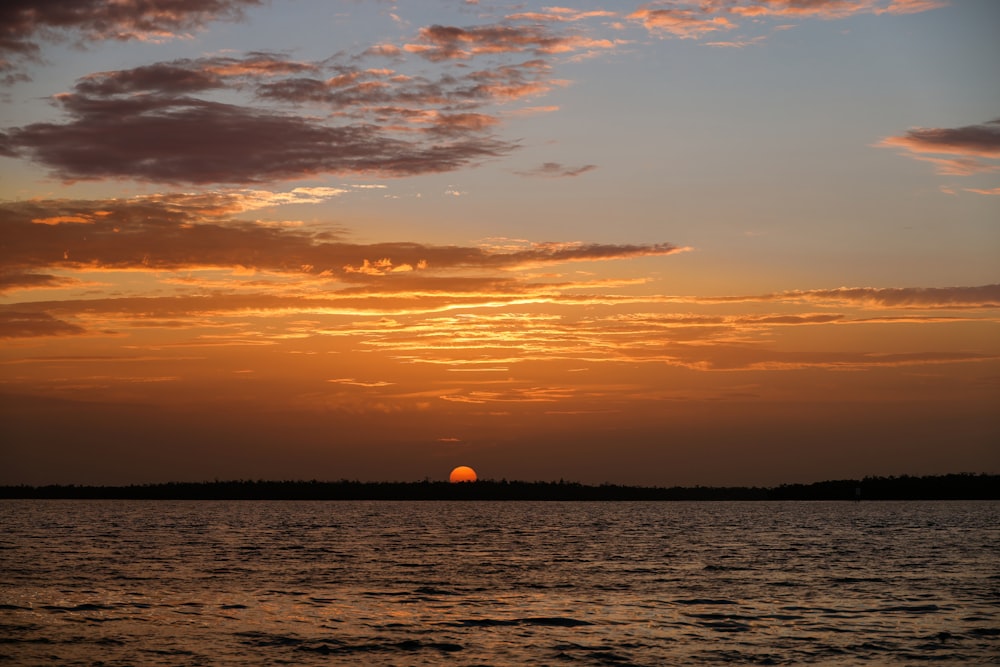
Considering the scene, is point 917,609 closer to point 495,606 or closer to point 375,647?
point 495,606

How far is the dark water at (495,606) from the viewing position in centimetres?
4041

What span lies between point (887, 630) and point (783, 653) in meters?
8.40

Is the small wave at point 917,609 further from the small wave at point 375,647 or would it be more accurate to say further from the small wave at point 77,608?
the small wave at point 77,608

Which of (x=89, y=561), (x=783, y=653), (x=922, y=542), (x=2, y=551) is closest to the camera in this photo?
(x=783, y=653)

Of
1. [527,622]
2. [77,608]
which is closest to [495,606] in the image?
[527,622]

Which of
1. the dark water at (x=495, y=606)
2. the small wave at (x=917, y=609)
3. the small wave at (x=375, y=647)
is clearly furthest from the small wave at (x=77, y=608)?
the small wave at (x=917, y=609)

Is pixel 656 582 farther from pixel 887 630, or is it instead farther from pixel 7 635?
pixel 7 635

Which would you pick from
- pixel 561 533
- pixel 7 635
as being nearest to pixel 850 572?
pixel 7 635

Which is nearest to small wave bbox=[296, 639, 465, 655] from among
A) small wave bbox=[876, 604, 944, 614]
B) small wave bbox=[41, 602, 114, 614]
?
small wave bbox=[41, 602, 114, 614]

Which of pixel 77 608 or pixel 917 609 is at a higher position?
pixel 917 609

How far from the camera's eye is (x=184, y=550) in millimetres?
98375

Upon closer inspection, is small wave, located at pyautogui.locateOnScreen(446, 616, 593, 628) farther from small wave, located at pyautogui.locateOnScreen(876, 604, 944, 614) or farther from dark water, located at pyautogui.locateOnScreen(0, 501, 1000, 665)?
small wave, located at pyautogui.locateOnScreen(876, 604, 944, 614)

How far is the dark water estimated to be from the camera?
133 ft

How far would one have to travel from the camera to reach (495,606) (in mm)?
54281
